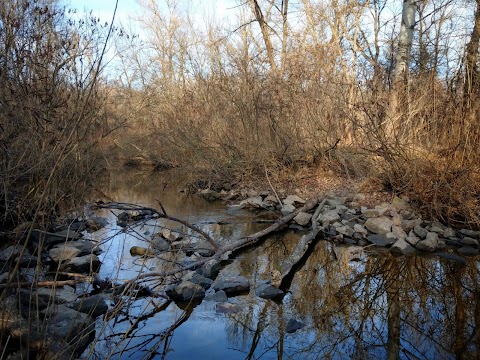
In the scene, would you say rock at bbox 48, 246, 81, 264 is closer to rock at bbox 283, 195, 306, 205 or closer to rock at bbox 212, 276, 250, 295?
rock at bbox 212, 276, 250, 295

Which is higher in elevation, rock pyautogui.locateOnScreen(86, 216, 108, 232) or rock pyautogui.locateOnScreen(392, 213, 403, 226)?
rock pyautogui.locateOnScreen(392, 213, 403, 226)

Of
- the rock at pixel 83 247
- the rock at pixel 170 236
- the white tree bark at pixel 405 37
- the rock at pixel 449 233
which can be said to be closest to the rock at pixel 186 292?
the rock at pixel 83 247

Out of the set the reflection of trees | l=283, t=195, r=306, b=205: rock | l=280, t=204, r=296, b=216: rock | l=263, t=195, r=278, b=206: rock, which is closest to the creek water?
the reflection of trees

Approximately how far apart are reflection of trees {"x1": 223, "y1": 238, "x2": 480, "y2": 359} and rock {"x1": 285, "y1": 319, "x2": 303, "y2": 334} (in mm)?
46

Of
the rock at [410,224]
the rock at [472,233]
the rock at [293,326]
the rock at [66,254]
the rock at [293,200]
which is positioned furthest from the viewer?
the rock at [293,200]

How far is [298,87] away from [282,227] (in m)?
4.59

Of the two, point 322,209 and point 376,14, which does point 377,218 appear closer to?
point 322,209

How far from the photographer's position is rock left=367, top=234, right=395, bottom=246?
20.3 feet

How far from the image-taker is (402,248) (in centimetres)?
597

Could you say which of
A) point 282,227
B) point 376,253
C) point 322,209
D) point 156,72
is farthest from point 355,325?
point 156,72

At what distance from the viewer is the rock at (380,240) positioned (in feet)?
20.3

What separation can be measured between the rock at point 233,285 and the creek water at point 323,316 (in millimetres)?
125

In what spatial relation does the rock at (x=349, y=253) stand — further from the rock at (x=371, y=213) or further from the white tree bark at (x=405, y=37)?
the white tree bark at (x=405, y=37)

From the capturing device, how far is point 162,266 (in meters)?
5.17
